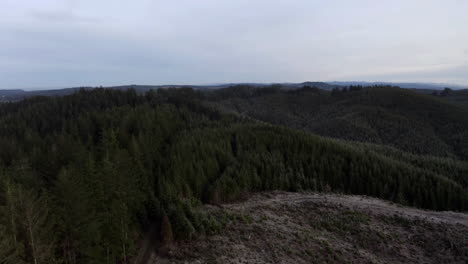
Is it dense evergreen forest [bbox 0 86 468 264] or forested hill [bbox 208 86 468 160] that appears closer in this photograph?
dense evergreen forest [bbox 0 86 468 264]

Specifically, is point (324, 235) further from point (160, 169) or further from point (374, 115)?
point (374, 115)

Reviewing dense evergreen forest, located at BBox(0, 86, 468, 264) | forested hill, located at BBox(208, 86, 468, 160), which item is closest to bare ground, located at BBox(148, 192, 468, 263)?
dense evergreen forest, located at BBox(0, 86, 468, 264)

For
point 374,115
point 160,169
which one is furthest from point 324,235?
point 374,115

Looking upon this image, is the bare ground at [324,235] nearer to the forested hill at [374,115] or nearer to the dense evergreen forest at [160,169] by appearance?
the dense evergreen forest at [160,169]

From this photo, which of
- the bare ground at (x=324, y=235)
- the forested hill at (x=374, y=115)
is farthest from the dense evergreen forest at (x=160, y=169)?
the bare ground at (x=324, y=235)

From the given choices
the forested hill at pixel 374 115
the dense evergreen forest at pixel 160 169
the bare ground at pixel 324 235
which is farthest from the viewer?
the forested hill at pixel 374 115

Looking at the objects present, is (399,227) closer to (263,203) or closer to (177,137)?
(263,203)

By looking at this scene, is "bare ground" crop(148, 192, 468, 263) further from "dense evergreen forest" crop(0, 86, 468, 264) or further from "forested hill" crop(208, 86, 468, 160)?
"forested hill" crop(208, 86, 468, 160)

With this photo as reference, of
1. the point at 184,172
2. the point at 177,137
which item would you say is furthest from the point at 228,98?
the point at 184,172
